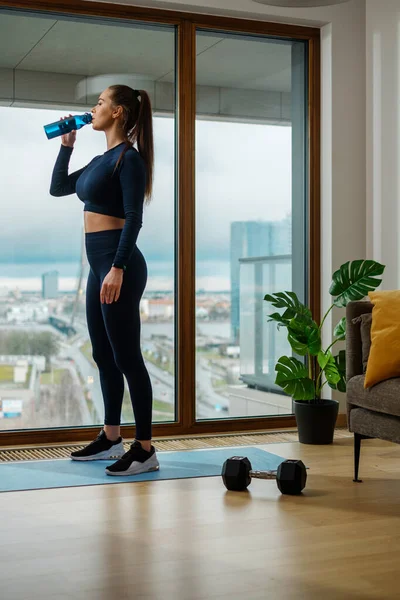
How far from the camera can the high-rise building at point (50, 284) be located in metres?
4.60

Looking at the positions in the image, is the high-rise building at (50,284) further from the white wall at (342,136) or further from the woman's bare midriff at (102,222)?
the white wall at (342,136)

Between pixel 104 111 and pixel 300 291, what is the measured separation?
1.77 meters

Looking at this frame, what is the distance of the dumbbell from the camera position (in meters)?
3.31

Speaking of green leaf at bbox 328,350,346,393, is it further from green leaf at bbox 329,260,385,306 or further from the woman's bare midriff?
the woman's bare midriff

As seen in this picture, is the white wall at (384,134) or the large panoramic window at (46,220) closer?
the large panoramic window at (46,220)

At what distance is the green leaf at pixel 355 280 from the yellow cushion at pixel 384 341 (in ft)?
2.89

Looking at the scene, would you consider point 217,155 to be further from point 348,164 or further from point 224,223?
point 348,164

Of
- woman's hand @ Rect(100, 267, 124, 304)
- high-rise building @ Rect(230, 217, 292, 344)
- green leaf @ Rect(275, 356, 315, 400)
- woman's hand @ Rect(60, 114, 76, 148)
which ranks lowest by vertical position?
green leaf @ Rect(275, 356, 315, 400)

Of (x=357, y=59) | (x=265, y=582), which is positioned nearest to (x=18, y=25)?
(x=357, y=59)

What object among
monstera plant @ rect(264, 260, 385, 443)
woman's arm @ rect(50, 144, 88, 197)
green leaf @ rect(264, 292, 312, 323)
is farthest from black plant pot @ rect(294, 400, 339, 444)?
woman's arm @ rect(50, 144, 88, 197)

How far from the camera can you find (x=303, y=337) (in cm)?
446

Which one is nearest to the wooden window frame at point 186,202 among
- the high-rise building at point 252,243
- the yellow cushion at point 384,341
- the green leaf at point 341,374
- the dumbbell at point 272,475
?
the high-rise building at point 252,243

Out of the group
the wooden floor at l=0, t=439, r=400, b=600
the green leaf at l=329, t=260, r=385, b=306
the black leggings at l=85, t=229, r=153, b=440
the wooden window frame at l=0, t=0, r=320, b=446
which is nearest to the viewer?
the wooden floor at l=0, t=439, r=400, b=600

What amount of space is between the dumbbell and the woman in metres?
0.51
